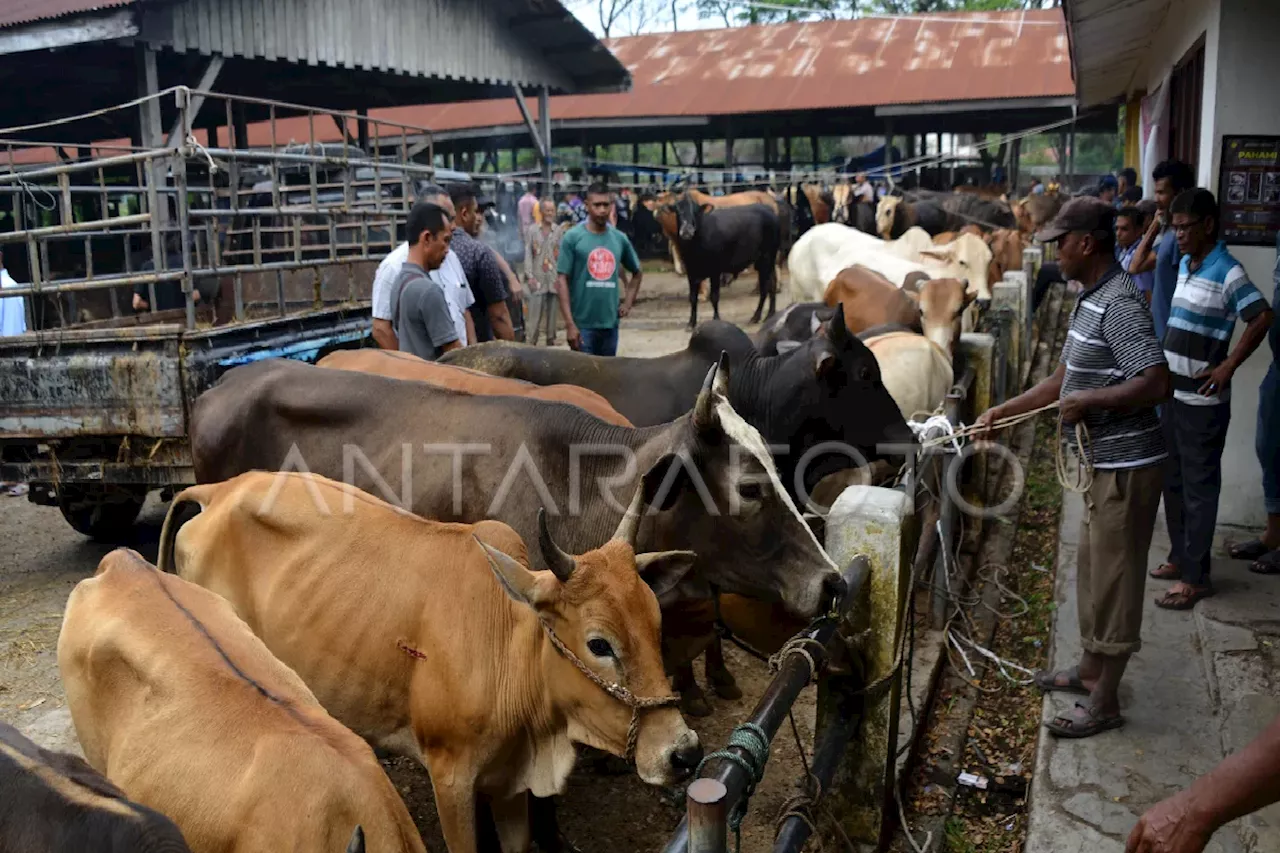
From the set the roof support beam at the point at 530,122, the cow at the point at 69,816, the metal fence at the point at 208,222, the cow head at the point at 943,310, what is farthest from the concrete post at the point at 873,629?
the roof support beam at the point at 530,122

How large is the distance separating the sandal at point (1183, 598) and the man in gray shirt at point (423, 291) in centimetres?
414

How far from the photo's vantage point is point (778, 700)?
276 cm

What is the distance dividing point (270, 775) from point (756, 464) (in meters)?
1.98

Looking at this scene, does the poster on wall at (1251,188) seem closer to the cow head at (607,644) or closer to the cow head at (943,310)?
the cow head at (943,310)

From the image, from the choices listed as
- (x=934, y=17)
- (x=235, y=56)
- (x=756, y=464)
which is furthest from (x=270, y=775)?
(x=934, y=17)

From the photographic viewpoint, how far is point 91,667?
3.21 m

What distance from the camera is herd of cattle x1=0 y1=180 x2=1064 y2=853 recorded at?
273cm

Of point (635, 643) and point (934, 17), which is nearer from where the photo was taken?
point (635, 643)

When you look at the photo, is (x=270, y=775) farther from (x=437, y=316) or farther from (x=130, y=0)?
→ (x=130, y=0)

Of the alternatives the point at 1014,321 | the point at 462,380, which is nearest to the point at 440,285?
the point at 462,380

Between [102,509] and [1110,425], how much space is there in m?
6.17

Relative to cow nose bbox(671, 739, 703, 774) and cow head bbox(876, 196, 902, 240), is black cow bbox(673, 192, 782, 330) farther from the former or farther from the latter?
cow nose bbox(671, 739, 703, 774)

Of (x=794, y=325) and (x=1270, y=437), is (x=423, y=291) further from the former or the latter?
(x=1270, y=437)

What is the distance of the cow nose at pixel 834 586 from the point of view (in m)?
3.44
